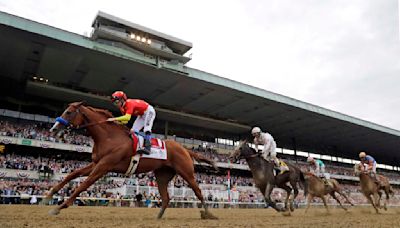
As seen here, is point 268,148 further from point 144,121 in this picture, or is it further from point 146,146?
point 146,146

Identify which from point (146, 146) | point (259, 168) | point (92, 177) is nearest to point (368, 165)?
point (259, 168)

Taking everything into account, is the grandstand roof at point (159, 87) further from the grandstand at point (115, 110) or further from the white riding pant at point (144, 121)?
the white riding pant at point (144, 121)

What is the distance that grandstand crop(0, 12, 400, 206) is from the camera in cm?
2409

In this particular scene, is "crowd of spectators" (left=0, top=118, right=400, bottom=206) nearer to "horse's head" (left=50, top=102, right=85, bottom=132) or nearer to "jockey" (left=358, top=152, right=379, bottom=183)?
"horse's head" (left=50, top=102, right=85, bottom=132)

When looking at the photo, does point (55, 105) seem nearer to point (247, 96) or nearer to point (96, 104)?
point (96, 104)

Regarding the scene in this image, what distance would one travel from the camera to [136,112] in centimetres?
716

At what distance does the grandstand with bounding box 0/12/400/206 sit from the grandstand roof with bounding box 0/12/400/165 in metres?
0.10

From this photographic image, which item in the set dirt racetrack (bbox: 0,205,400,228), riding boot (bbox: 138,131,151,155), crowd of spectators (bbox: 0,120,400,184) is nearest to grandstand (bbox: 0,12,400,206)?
crowd of spectators (bbox: 0,120,400,184)

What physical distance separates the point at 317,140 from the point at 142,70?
33.8 metres

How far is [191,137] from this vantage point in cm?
4409

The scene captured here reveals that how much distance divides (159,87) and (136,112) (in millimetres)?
26066

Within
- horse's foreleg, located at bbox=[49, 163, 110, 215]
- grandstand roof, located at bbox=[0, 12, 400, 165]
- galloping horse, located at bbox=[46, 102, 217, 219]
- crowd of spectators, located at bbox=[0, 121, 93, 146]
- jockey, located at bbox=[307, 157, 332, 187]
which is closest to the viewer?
horse's foreleg, located at bbox=[49, 163, 110, 215]

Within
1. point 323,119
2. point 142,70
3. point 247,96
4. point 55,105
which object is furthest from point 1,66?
point 323,119

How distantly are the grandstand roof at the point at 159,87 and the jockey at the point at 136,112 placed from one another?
18.9 metres
